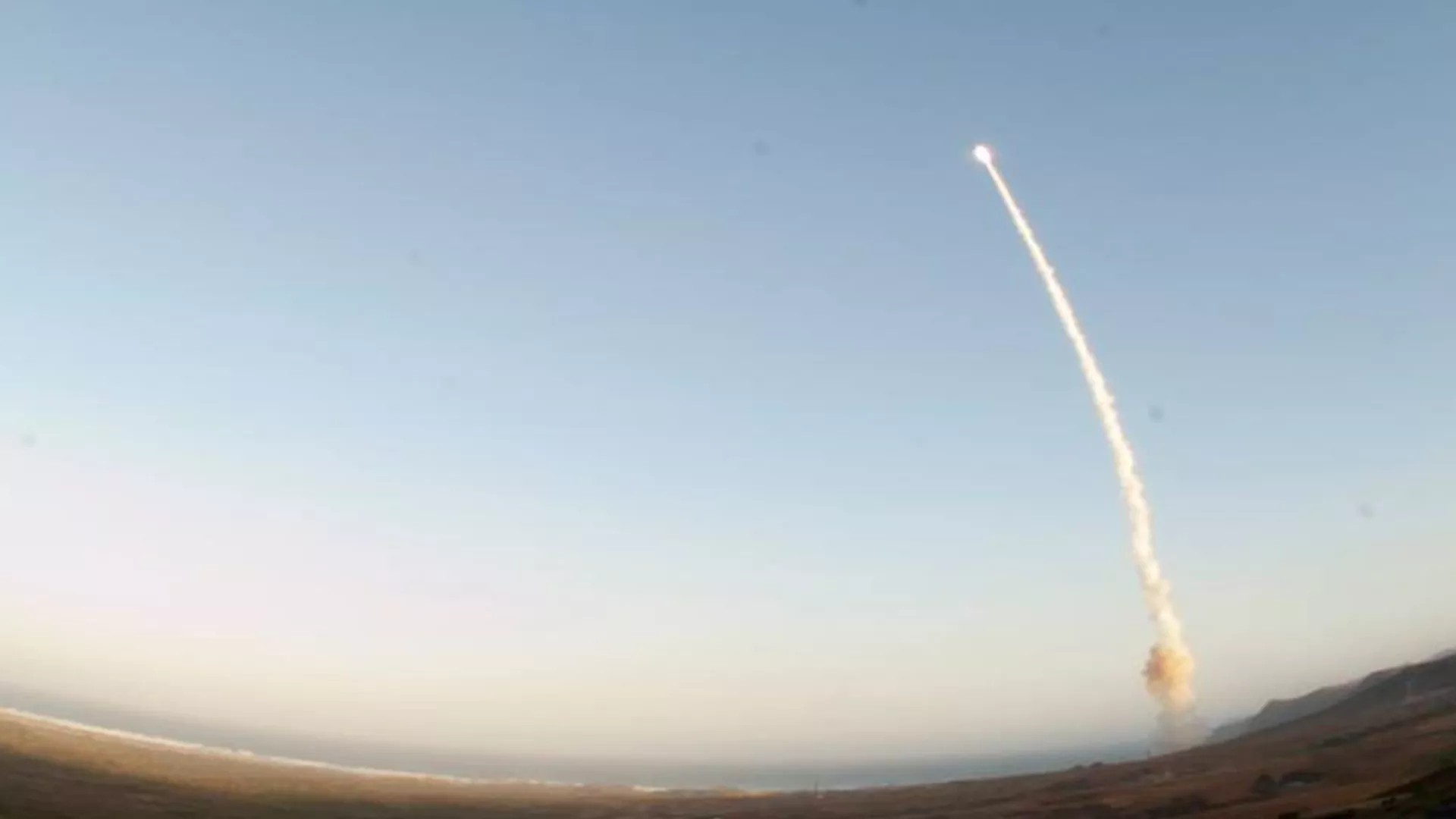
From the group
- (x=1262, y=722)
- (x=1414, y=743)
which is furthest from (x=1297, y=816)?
(x=1262, y=722)

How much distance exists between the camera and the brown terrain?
60625mm

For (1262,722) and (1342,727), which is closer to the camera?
(1342,727)

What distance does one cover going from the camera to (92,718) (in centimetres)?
18812

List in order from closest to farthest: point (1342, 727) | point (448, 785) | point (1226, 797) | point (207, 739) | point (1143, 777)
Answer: point (1226, 797), point (1143, 777), point (1342, 727), point (448, 785), point (207, 739)

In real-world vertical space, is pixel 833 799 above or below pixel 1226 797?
below

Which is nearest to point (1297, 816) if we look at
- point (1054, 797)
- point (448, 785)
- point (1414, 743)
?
point (1414, 743)

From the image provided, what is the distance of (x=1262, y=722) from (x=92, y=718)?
240354 mm

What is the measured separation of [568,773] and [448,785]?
75889 mm

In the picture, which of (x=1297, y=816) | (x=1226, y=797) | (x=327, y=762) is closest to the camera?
(x=1297, y=816)

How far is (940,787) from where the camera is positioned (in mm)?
116688

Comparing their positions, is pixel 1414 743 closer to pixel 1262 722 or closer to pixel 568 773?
pixel 1262 722

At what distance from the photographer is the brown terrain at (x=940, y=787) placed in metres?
60.6

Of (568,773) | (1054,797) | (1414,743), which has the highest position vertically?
(1414,743)

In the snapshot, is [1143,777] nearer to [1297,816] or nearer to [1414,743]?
[1414,743]
